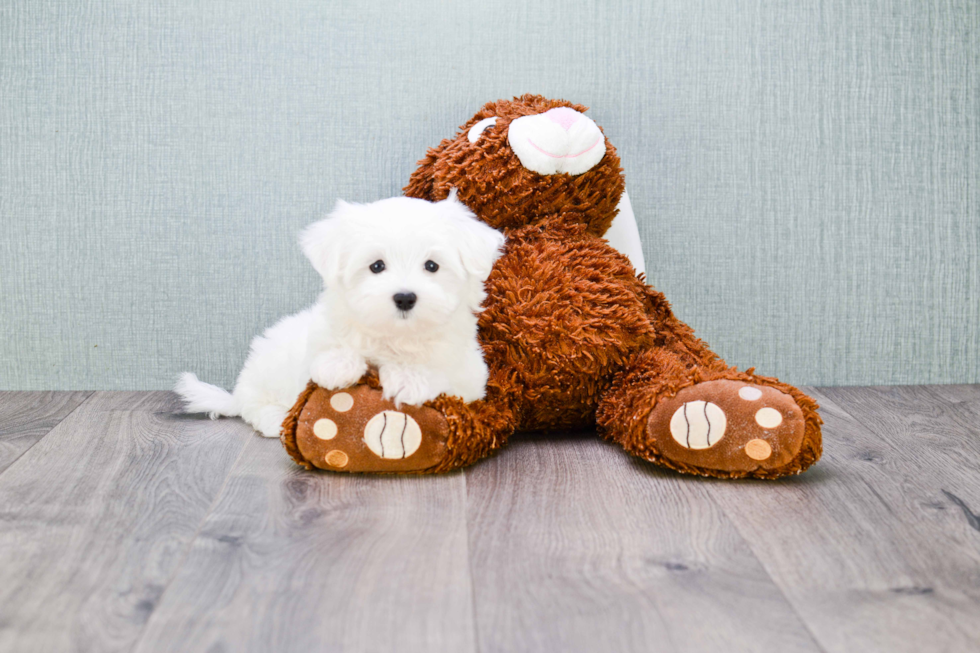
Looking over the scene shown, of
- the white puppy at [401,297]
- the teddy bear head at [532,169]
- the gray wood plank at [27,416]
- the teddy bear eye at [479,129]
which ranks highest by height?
the teddy bear eye at [479,129]

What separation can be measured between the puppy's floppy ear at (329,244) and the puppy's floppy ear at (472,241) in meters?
0.15

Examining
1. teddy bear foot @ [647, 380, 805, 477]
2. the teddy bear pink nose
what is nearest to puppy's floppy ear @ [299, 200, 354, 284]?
the teddy bear pink nose

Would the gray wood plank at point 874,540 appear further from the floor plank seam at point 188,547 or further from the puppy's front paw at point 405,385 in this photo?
the floor plank seam at point 188,547

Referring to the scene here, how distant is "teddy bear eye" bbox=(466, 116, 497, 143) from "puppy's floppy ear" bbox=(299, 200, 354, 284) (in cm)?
38

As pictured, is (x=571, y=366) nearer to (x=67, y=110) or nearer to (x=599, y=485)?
(x=599, y=485)

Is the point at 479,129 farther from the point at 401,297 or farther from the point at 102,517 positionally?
the point at 102,517

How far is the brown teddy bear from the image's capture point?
1206 millimetres

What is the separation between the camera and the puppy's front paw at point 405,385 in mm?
1202

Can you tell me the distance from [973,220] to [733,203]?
574mm

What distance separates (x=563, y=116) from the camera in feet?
4.71

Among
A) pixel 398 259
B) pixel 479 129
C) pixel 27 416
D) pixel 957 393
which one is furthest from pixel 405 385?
pixel 957 393

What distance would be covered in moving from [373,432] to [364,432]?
0.01 meters

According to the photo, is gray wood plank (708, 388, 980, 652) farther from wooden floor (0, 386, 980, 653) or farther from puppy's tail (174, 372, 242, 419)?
puppy's tail (174, 372, 242, 419)

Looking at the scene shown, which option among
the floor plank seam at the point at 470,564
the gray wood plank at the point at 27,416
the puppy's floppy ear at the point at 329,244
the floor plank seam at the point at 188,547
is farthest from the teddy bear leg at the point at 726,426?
the gray wood plank at the point at 27,416
